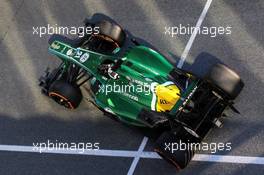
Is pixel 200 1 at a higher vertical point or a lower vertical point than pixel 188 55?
higher

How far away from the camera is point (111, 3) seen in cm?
850

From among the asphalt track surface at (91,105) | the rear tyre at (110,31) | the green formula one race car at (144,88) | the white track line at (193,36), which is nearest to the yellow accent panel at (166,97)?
the green formula one race car at (144,88)

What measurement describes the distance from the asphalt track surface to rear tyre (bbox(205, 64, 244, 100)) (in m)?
0.57

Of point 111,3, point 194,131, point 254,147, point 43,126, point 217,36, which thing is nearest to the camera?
point 194,131

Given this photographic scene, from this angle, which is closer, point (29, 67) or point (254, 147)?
point (254, 147)

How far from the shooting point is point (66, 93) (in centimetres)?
707

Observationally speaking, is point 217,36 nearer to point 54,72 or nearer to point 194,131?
point 194,131

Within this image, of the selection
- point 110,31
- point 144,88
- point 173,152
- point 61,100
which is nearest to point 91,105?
point 61,100

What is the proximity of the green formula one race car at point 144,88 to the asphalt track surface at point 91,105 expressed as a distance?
14.0 inches

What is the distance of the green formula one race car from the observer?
6.56 meters

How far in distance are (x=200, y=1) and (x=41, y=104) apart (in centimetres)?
335

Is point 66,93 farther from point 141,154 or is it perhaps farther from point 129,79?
point 141,154

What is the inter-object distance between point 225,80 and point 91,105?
2218mm

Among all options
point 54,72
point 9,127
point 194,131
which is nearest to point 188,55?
point 194,131
